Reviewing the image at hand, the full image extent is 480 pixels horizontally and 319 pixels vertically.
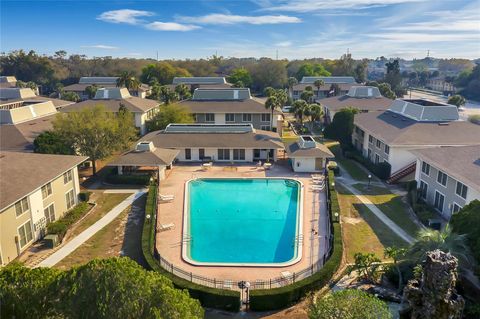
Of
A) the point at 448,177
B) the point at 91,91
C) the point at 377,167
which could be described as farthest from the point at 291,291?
the point at 91,91

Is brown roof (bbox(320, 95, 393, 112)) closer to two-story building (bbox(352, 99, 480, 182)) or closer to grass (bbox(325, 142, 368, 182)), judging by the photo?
two-story building (bbox(352, 99, 480, 182))

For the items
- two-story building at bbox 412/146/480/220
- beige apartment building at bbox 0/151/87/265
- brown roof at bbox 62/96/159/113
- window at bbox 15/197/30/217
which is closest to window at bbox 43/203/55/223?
beige apartment building at bbox 0/151/87/265

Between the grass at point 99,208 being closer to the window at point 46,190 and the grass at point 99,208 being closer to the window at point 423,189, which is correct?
the window at point 46,190

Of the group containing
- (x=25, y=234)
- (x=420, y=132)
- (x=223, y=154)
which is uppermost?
(x=420, y=132)

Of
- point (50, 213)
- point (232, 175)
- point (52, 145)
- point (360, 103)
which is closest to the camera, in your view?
point (50, 213)

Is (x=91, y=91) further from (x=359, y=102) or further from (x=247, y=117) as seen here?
(x=359, y=102)

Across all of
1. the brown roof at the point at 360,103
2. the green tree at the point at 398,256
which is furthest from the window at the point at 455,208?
the brown roof at the point at 360,103

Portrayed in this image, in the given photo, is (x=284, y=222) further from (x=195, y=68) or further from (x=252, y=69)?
(x=195, y=68)
